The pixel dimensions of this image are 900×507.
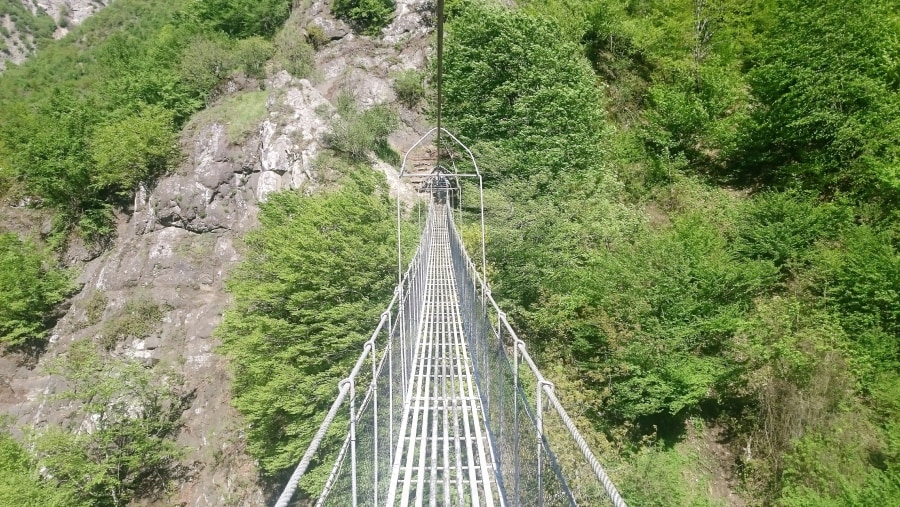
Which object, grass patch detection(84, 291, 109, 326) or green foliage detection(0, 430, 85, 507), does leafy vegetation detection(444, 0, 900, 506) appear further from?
grass patch detection(84, 291, 109, 326)

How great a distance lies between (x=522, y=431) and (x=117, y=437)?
601 inches

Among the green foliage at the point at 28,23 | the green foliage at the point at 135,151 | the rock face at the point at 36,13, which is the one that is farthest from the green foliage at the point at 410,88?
the green foliage at the point at 28,23

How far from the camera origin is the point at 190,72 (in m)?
21.4

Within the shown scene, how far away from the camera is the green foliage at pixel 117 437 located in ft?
38.7

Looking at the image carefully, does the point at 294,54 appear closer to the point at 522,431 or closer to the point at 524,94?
the point at 524,94

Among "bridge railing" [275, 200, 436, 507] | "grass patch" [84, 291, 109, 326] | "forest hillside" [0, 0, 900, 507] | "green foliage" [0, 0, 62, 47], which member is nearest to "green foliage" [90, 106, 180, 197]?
"forest hillside" [0, 0, 900, 507]

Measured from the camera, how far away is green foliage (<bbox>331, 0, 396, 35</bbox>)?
74.4ft

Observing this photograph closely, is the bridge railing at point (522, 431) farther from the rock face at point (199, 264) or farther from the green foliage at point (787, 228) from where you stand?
the rock face at point (199, 264)

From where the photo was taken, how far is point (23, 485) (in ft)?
34.9

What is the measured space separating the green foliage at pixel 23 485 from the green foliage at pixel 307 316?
5268 mm

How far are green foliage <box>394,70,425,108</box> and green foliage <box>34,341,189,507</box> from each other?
15407 mm

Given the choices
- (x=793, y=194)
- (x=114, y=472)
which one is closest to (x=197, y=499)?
(x=114, y=472)

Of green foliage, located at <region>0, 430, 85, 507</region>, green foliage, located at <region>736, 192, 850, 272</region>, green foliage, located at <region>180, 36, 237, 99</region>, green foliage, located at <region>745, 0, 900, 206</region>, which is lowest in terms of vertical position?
green foliage, located at <region>0, 430, 85, 507</region>

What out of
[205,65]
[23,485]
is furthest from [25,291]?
[205,65]
